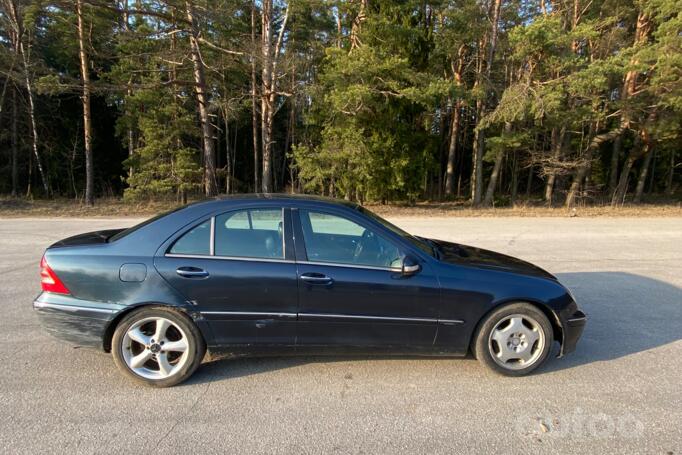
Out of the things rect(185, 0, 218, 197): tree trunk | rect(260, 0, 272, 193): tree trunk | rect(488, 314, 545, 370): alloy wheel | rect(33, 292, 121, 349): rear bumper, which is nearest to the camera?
rect(33, 292, 121, 349): rear bumper

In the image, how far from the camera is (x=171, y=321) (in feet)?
10.2

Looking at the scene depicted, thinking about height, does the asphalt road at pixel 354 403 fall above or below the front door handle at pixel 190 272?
below

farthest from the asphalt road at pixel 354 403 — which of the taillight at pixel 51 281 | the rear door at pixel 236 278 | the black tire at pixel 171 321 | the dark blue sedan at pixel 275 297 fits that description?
the taillight at pixel 51 281

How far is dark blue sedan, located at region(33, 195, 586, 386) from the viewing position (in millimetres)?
3084

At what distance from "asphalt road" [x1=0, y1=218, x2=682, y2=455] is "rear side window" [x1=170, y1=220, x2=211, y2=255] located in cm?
108

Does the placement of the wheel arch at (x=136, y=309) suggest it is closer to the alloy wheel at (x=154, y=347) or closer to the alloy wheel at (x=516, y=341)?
the alloy wheel at (x=154, y=347)

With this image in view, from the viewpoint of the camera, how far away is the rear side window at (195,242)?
3156 mm

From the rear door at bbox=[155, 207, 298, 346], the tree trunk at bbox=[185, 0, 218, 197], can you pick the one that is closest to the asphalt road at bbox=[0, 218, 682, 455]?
the rear door at bbox=[155, 207, 298, 346]

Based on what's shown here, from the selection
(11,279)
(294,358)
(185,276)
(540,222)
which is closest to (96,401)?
(185,276)

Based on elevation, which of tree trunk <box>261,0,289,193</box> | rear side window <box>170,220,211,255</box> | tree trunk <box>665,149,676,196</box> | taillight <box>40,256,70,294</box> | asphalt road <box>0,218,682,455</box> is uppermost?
tree trunk <box>261,0,289,193</box>

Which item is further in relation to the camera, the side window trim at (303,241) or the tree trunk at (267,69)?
the tree trunk at (267,69)

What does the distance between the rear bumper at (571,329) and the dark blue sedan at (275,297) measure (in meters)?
0.01

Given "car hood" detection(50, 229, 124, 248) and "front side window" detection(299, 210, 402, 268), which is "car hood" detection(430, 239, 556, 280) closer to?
"front side window" detection(299, 210, 402, 268)

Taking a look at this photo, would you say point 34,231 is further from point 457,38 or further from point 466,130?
point 466,130
